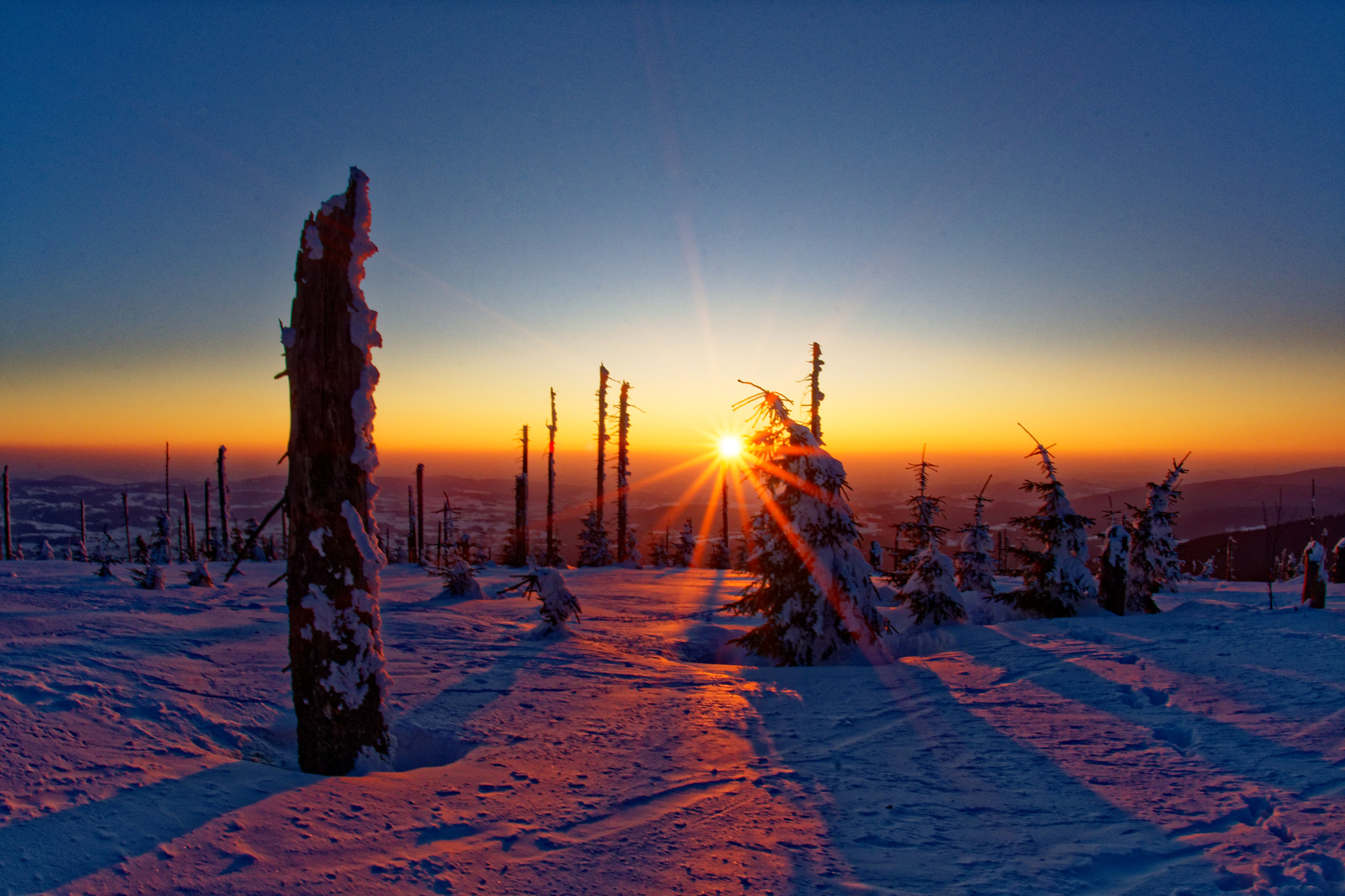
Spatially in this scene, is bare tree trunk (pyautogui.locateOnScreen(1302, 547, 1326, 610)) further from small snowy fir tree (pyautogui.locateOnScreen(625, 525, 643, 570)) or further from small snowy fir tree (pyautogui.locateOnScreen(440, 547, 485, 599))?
small snowy fir tree (pyautogui.locateOnScreen(625, 525, 643, 570))

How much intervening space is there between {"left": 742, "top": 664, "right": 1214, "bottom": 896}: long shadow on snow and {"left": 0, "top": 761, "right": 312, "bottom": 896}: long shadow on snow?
4066mm

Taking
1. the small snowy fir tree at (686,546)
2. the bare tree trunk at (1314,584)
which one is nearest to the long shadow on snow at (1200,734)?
the bare tree trunk at (1314,584)

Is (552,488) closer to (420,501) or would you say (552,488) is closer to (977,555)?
(420,501)

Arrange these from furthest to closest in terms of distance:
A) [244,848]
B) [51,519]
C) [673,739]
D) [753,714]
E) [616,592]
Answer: [51,519] → [616,592] → [753,714] → [673,739] → [244,848]

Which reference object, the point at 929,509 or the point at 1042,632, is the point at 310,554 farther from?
the point at 929,509

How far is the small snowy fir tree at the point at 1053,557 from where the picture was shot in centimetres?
1483

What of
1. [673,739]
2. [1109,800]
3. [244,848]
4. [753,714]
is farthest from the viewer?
[753,714]

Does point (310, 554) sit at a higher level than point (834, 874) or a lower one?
higher

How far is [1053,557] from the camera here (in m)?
15.0

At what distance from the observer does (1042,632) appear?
1248 cm

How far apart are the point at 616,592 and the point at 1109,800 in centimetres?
1726

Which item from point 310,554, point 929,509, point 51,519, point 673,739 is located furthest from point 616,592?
point 51,519

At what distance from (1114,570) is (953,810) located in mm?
12889

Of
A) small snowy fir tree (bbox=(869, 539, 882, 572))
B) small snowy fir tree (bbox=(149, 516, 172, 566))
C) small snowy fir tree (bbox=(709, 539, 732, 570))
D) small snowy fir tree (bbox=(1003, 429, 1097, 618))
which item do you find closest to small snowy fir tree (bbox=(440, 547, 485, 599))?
small snowy fir tree (bbox=(1003, 429, 1097, 618))
